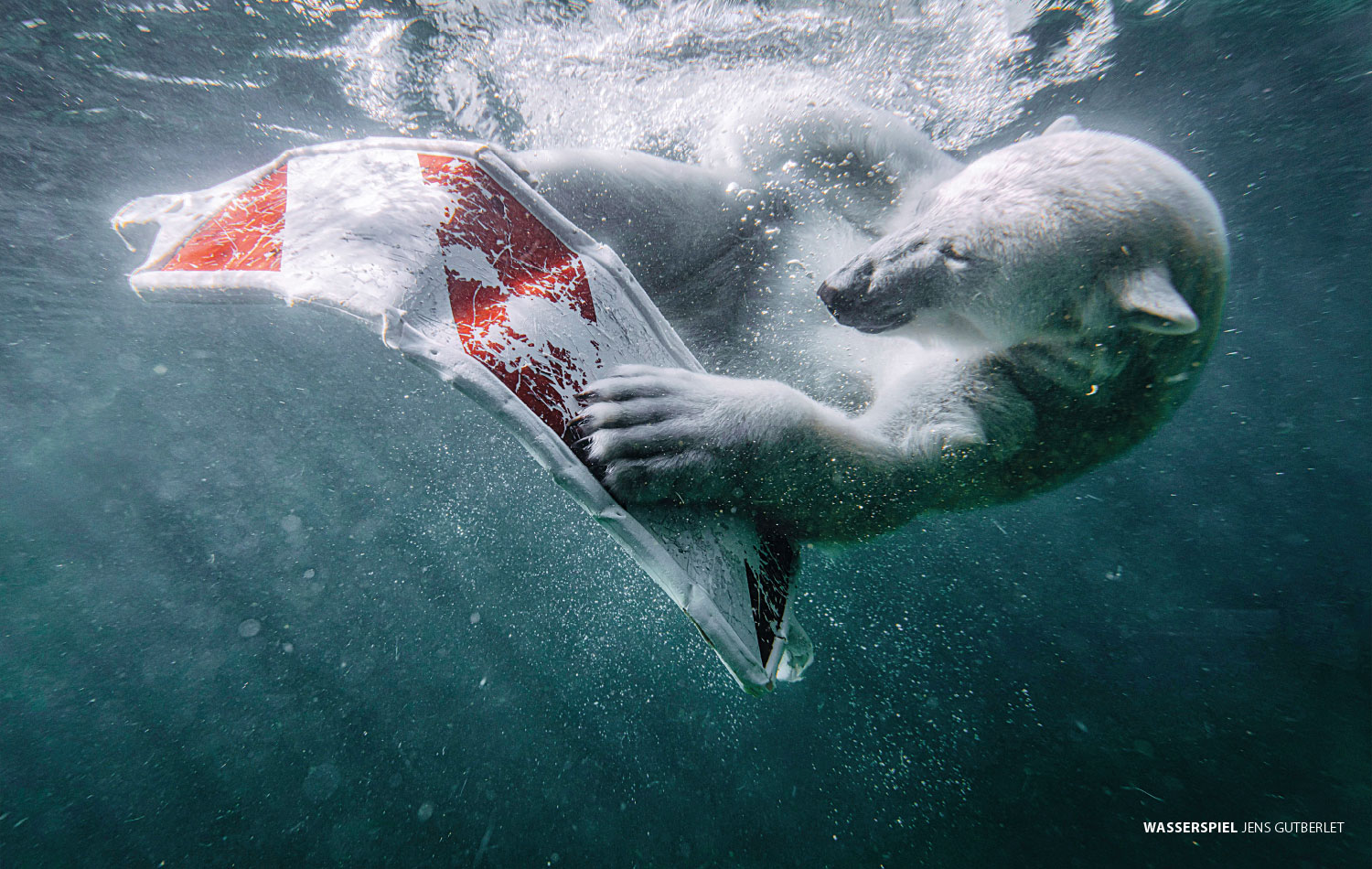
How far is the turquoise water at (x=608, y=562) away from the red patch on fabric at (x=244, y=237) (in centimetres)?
272

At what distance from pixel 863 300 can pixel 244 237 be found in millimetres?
1349

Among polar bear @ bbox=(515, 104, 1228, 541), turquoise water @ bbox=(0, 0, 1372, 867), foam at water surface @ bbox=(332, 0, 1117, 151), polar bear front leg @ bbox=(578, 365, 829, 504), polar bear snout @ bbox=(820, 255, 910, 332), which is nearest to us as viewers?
polar bear front leg @ bbox=(578, 365, 829, 504)

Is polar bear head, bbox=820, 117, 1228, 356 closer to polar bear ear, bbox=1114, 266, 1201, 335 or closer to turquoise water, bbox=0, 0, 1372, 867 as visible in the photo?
polar bear ear, bbox=1114, 266, 1201, 335

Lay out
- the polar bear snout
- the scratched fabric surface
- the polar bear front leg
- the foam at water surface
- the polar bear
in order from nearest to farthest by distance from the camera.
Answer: the scratched fabric surface → the polar bear front leg → the polar bear → the polar bear snout → the foam at water surface

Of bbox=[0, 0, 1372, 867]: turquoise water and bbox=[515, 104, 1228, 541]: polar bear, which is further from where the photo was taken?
bbox=[0, 0, 1372, 867]: turquoise water

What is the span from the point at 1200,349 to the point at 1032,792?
27.5 feet

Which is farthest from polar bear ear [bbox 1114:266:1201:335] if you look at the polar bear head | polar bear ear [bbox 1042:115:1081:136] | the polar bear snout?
polar bear ear [bbox 1042:115:1081:136]

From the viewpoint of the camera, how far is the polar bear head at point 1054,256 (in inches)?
45.1

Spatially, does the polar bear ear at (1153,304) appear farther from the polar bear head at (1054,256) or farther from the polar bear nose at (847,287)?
the polar bear nose at (847,287)

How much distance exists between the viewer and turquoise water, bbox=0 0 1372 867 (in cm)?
389

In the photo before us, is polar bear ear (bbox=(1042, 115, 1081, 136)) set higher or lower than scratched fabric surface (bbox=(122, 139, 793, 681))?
higher

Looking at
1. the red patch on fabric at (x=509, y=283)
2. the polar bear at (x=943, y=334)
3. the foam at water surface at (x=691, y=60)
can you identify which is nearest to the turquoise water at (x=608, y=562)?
the foam at water surface at (x=691, y=60)

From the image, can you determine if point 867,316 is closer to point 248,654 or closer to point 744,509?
point 744,509

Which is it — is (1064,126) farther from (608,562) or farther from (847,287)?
(608,562)
